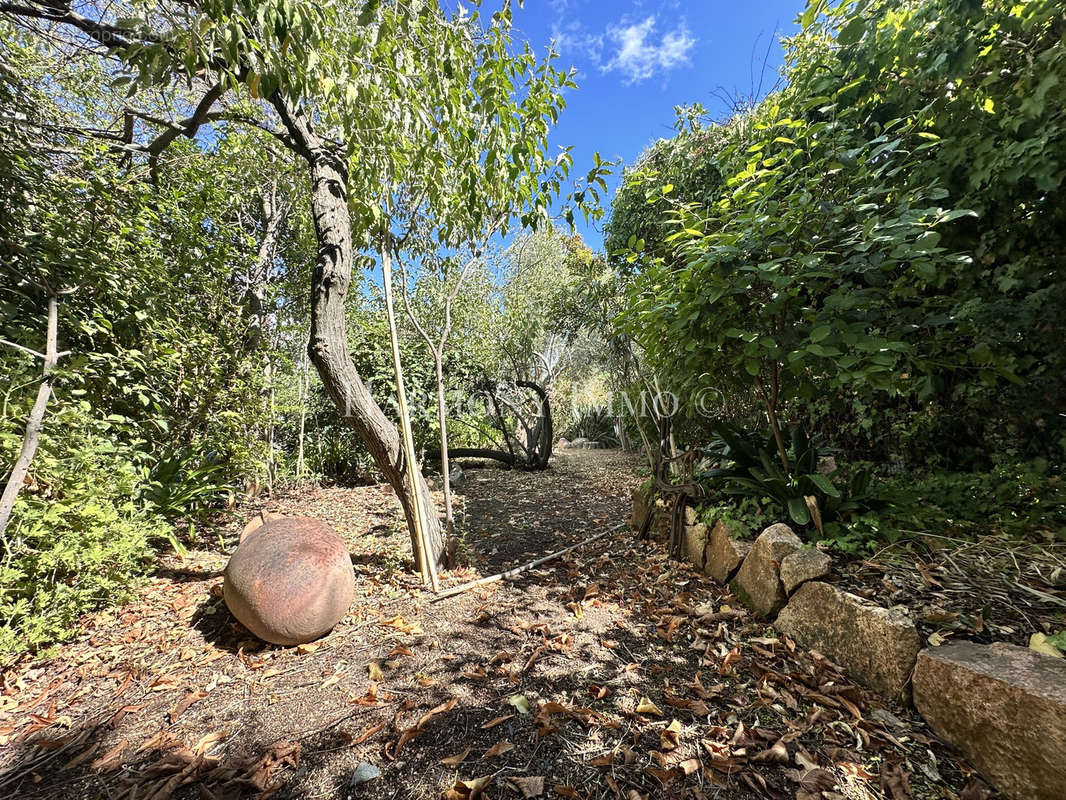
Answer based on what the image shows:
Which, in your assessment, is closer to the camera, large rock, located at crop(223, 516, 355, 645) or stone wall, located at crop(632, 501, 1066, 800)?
stone wall, located at crop(632, 501, 1066, 800)

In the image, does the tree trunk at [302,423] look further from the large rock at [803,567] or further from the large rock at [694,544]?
the large rock at [803,567]

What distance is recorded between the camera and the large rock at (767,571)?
2143 millimetres

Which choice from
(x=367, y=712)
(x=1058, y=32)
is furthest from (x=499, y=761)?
(x=1058, y=32)

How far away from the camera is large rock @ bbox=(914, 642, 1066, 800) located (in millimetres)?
1150

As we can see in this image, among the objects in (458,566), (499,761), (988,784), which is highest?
(458,566)

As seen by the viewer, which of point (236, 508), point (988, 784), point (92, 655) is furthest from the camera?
point (236, 508)

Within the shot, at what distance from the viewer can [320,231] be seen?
2621mm

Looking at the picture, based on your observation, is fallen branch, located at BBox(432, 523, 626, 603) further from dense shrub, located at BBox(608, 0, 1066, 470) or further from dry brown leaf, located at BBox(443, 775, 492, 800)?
dense shrub, located at BBox(608, 0, 1066, 470)

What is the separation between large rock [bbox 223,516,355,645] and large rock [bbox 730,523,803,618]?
2.36 m

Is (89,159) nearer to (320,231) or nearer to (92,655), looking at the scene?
(320,231)

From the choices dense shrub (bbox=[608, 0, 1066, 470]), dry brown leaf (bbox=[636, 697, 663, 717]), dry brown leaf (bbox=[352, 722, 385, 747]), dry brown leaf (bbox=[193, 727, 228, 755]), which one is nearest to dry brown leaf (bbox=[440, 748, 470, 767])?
dry brown leaf (bbox=[352, 722, 385, 747])

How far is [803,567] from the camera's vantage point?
203 centimetres

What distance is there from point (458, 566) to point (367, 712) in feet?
4.69

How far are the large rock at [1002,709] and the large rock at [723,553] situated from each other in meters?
1.00
